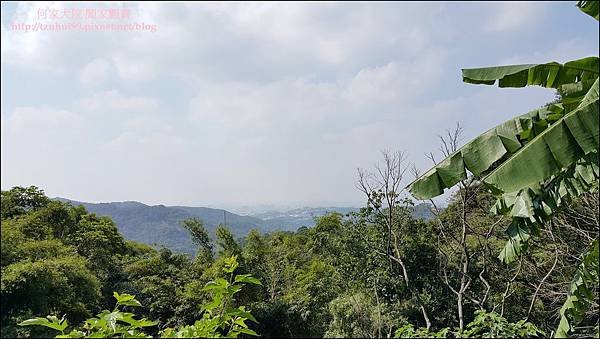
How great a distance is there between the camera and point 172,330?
104 centimetres

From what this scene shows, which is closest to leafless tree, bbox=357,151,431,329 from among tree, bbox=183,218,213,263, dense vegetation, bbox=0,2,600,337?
dense vegetation, bbox=0,2,600,337

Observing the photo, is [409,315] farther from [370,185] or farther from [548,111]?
[548,111]

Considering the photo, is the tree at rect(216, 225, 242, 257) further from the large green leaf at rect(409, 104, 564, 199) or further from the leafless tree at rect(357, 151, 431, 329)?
the large green leaf at rect(409, 104, 564, 199)

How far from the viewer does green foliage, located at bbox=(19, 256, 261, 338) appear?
35.6 inches

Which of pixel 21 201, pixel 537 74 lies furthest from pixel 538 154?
pixel 21 201

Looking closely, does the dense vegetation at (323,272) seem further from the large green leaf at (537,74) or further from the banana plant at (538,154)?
the large green leaf at (537,74)

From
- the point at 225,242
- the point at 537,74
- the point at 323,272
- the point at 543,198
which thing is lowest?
the point at 323,272

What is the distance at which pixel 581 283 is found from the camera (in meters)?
2.22

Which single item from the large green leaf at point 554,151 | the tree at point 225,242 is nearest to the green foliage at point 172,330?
the large green leaf at point 554,151

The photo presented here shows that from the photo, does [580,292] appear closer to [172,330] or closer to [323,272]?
[172,330]

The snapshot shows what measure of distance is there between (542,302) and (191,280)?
985 centimetres

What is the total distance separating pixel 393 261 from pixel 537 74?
8715mm

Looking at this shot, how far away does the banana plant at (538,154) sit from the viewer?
155 cm

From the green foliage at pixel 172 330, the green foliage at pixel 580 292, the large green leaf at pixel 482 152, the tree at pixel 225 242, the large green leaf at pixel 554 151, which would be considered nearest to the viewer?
the green foliage at pixel 172 330
